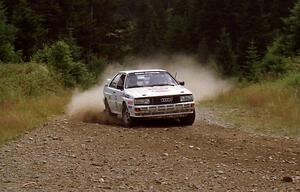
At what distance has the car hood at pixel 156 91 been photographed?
50.5 ft

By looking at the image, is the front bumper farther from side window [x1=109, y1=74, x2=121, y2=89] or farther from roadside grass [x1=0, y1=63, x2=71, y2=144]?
roadside grass [x1=0, y1=63, x2=71, y2=144]

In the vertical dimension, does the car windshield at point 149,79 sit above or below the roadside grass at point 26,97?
above

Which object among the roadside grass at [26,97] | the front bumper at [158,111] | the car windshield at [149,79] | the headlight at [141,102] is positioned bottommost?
the roadside grass at [26,97]

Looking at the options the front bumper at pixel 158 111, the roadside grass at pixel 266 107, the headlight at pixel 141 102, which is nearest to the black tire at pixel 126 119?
the front bumper at pixel 158 111

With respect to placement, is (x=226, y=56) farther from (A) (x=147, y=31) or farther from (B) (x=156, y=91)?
(B) (x=156, y=91)

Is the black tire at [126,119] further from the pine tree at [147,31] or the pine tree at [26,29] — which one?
the pine tree at [147,31]

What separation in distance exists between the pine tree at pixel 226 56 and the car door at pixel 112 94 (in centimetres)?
4035

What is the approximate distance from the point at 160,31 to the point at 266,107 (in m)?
69.7

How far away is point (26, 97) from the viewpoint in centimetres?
2155

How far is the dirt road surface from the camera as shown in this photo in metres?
8.52

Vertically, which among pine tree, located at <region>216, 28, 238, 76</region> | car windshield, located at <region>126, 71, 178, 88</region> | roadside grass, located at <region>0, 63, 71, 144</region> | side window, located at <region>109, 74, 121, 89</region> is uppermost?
car windshield, located at <region>126, 71, 178, 88</region>

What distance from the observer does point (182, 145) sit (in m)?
12.0

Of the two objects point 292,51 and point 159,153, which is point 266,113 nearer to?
point 159,153

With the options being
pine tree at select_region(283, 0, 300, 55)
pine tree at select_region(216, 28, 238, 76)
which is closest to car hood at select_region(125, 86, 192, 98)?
pine tree at select_region(283, 0, 300, 55)
